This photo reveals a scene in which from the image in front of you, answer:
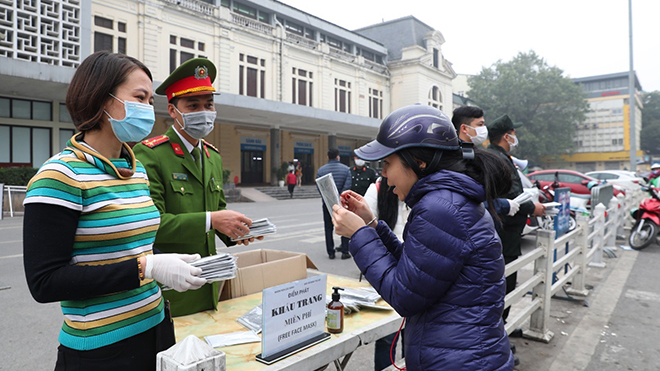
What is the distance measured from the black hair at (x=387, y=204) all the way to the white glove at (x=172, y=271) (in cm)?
→ 259

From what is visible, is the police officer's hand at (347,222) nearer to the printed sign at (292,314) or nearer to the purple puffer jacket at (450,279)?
the purple puffer jacket at (450,279)

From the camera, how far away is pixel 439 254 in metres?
1.40

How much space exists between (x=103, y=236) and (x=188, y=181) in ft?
2.87

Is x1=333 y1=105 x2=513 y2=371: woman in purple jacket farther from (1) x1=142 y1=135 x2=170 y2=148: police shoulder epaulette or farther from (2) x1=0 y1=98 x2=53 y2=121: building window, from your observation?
(2) x1=0 y1=98 x2=53 y2=121: building window

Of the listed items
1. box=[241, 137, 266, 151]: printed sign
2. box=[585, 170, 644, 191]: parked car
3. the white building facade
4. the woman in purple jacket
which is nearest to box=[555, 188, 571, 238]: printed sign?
the woman in purple jacket

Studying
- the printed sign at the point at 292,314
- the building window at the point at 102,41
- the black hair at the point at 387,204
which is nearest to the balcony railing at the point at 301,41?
the building window at the point at 102,41

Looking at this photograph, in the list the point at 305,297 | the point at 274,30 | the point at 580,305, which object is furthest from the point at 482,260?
the point at 274,30

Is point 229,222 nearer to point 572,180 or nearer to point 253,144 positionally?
point 572,180

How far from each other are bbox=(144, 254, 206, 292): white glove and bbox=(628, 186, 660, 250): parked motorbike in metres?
10.2

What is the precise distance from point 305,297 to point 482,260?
796 millimetres

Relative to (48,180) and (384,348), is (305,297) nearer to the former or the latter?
(48,180)

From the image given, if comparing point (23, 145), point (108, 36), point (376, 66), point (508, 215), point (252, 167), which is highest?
point (376, 66)

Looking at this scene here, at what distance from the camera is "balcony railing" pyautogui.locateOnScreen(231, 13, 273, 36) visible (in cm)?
2573

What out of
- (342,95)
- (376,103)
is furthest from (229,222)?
(376,103)
